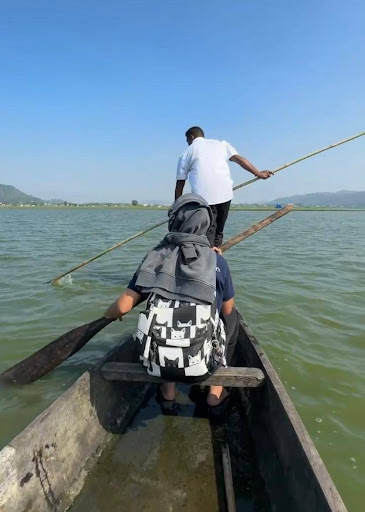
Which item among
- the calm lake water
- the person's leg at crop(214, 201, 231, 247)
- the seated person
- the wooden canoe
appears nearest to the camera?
the wooden canoe

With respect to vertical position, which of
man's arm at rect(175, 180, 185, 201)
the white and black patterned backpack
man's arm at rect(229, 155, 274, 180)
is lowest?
the white and black patterned backpack

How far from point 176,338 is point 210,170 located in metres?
3.22

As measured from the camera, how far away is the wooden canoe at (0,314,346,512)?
2299mm

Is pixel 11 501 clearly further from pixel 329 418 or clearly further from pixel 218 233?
pixel 218 233

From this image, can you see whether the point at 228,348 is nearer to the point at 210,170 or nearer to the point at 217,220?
the point at 217,220

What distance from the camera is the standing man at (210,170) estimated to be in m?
5.33

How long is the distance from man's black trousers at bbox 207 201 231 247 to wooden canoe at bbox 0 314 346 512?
2.13 meters

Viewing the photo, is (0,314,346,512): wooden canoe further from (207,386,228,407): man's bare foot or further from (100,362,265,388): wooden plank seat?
(207,386,228,407): man's bare foot

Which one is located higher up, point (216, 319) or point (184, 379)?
point (216, 319)

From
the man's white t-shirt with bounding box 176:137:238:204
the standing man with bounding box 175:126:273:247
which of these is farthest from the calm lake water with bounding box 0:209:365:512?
the man's white t-shirt with bounding box 176:137:238:204

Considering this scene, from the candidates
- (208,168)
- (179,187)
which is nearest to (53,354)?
(179,187)

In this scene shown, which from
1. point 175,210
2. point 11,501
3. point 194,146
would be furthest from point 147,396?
point 194,146

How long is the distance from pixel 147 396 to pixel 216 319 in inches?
64.4

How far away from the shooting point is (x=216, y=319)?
10.5 feet
